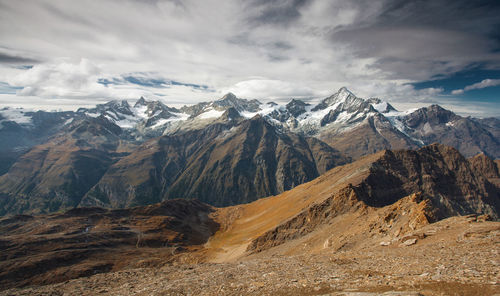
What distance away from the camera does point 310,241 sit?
56969 mm

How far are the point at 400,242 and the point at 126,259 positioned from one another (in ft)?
289

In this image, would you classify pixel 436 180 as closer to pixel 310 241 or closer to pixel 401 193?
pixel 401 193

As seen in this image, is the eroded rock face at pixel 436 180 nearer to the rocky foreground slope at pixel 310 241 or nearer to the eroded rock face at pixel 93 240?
the rocky foreground slope at pixel 310 241

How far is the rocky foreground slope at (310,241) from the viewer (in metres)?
22.1

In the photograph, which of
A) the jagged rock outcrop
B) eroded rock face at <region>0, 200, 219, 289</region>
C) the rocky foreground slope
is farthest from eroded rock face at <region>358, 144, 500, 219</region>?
eroded rock face at <region>0, 200, 219, 289</region>

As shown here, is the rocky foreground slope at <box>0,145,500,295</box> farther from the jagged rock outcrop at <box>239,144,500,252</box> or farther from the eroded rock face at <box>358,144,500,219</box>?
the eroded rock face at <box>358,144,500,219</box>

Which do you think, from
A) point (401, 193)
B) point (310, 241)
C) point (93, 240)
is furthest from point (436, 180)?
point (93, 240)

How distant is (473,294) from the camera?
48.9 feet

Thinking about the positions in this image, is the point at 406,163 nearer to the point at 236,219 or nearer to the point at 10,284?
the point at 236,219

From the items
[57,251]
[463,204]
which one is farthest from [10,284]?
[463,204]

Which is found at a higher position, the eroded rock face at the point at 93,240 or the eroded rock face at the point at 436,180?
the eroded rock face at the point at 436,180

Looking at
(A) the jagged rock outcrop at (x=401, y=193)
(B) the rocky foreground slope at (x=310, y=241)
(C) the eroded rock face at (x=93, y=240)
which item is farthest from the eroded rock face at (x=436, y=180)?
(C) the eroded rock face at (x=93, y=240)

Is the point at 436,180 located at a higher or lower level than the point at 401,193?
higher

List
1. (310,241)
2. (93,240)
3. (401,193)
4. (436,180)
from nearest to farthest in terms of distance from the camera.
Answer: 1. (310,241)
2. (93,240)
3. (401,193)
4. (436,180)
